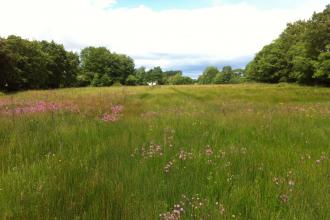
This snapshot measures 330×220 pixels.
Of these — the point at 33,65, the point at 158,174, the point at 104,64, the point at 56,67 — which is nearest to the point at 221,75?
the point at 104,64

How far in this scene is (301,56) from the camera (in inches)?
2003

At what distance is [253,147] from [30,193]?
4.17 metres

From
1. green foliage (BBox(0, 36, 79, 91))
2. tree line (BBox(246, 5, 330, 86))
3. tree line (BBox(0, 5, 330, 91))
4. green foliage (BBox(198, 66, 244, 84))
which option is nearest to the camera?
tree line (BBox(246, 5, 330, 86))

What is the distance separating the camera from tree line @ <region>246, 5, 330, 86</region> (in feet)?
128

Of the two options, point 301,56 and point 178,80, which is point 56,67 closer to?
point 301,56

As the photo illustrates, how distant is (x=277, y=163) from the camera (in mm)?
5004

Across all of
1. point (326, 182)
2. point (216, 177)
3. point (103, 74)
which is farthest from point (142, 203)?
point (103, 74)

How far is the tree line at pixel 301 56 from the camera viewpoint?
38875 mm

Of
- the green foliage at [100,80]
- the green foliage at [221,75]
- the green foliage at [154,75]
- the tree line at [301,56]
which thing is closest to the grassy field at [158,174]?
the tree line at [301,56]

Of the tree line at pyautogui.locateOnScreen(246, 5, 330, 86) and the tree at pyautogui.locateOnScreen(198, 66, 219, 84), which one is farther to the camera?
the tree at pyautogui.locateOnScreen(198, 66, 219, 84)

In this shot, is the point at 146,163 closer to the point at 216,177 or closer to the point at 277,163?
the point at 216,177

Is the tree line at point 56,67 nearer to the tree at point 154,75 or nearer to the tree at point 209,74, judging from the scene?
the tree at point 154,75

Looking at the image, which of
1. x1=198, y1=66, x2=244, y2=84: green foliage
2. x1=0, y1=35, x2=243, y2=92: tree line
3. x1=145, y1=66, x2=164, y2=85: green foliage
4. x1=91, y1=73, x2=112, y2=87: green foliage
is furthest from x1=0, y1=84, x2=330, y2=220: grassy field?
x1=198, y1=66, x2=244, y2=84: green foliage

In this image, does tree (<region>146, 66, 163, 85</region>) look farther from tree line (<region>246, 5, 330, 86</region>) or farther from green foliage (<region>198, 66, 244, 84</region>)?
tree line (<region>246, 5, 330, 86</region>)
